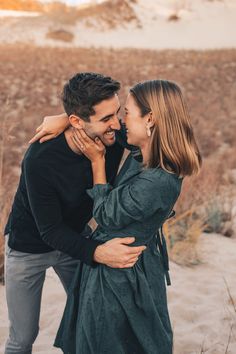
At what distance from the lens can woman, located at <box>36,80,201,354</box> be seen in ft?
6.28

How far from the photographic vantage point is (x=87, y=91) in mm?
2037

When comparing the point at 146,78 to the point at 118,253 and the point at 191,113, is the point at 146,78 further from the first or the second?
the point at 118,253

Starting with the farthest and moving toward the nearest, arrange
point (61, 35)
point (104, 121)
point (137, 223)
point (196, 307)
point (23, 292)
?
Result: point (61, 35), point (196, 307), point (23, 292), point (104, 121), point (137, 223)

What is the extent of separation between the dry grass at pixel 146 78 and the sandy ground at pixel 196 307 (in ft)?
1.64

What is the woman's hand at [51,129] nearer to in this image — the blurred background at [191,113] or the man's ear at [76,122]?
the man's ear at [76,122]

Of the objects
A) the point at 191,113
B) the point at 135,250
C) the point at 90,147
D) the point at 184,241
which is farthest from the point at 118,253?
the point at 191,113

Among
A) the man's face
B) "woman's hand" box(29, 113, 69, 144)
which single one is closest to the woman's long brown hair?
the man's face

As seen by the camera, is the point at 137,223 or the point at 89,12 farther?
the point at 89,12

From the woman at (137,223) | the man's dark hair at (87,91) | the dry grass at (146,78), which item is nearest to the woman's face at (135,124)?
the woman at (137,223)

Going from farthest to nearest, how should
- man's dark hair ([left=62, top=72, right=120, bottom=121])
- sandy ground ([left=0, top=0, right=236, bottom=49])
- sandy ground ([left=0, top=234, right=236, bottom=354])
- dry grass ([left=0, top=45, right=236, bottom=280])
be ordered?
sandy ground ([left=0, top=0, right=236, bottom=49]), dry grass ([left=0, top=45, right=236, bottom=280]), sandy ground ([left=0, top=234, right=236, bottom=354]), man's dark hair ([left=62, top=72, right=120, bottom=121])

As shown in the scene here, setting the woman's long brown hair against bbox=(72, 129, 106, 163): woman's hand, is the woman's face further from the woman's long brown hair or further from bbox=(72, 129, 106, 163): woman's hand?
bbox=(72, 129, 106, 163): woman's hand

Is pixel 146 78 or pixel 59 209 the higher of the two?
pixel 59 209

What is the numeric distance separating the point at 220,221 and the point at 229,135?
23.0 ft

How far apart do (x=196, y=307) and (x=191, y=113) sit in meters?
11.6
